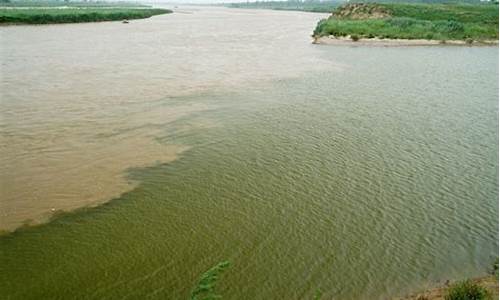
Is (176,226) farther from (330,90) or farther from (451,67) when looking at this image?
(451,67)

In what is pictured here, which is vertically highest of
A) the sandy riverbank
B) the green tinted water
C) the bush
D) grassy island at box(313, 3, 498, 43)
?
grassy island at box(313, 3, 498, 43)

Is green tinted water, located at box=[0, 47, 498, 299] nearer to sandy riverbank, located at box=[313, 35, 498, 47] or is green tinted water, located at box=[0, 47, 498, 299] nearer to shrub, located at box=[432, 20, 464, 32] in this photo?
sandy riverbank, located at box=[313, 35, 498, 47]

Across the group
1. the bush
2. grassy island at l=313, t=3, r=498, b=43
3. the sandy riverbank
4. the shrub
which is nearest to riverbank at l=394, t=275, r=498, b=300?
the bush

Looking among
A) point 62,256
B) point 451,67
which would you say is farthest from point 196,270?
point 451,67

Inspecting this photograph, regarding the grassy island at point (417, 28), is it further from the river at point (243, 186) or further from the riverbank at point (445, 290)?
the riverbank at point (445, 290)

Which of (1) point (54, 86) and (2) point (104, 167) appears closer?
(2) point (104, 167)
